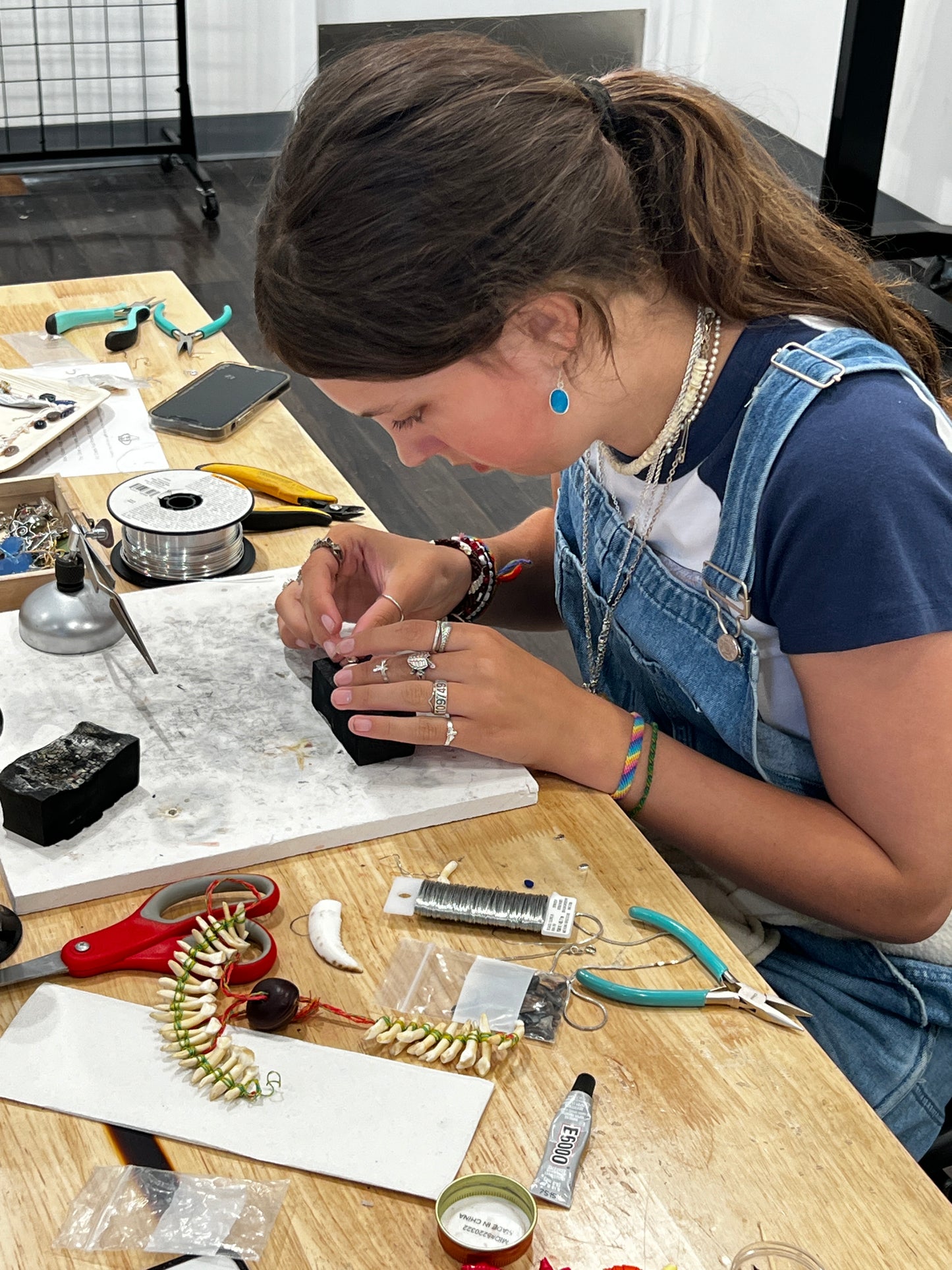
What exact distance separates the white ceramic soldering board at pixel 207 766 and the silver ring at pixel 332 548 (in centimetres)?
8

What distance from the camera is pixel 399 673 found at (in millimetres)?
1069

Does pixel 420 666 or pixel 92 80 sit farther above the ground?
pixel 420 666

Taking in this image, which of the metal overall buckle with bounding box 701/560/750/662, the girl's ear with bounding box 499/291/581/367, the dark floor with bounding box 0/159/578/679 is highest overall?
the girl's ear with bounding box 499/291/581/367

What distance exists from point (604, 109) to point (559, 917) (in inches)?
24.1

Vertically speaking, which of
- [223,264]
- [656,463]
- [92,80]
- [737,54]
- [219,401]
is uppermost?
[656,463]

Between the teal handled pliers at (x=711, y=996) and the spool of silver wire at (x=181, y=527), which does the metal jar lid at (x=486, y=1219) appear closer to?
the teal handled pliers at (x=711, y=996)

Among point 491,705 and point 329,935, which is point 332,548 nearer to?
point 491,705

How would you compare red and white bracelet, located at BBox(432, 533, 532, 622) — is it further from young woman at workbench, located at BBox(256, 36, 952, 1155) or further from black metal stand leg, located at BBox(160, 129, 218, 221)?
black metal stand leg, located at BBox(160, 129, 218, 221)

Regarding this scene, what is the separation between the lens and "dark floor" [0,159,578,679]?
10.8ft

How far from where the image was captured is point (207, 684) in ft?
3.74

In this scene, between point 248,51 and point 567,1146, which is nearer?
point 567,1146

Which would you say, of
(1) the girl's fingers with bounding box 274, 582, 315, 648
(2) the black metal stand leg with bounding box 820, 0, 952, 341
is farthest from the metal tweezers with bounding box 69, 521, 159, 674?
(2) the black metal stand leg with bounding box 820, 0, 952, 341

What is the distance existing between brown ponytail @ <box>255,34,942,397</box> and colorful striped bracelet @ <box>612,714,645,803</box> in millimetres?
320

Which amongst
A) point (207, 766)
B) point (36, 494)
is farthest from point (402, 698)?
point (36, 494)
